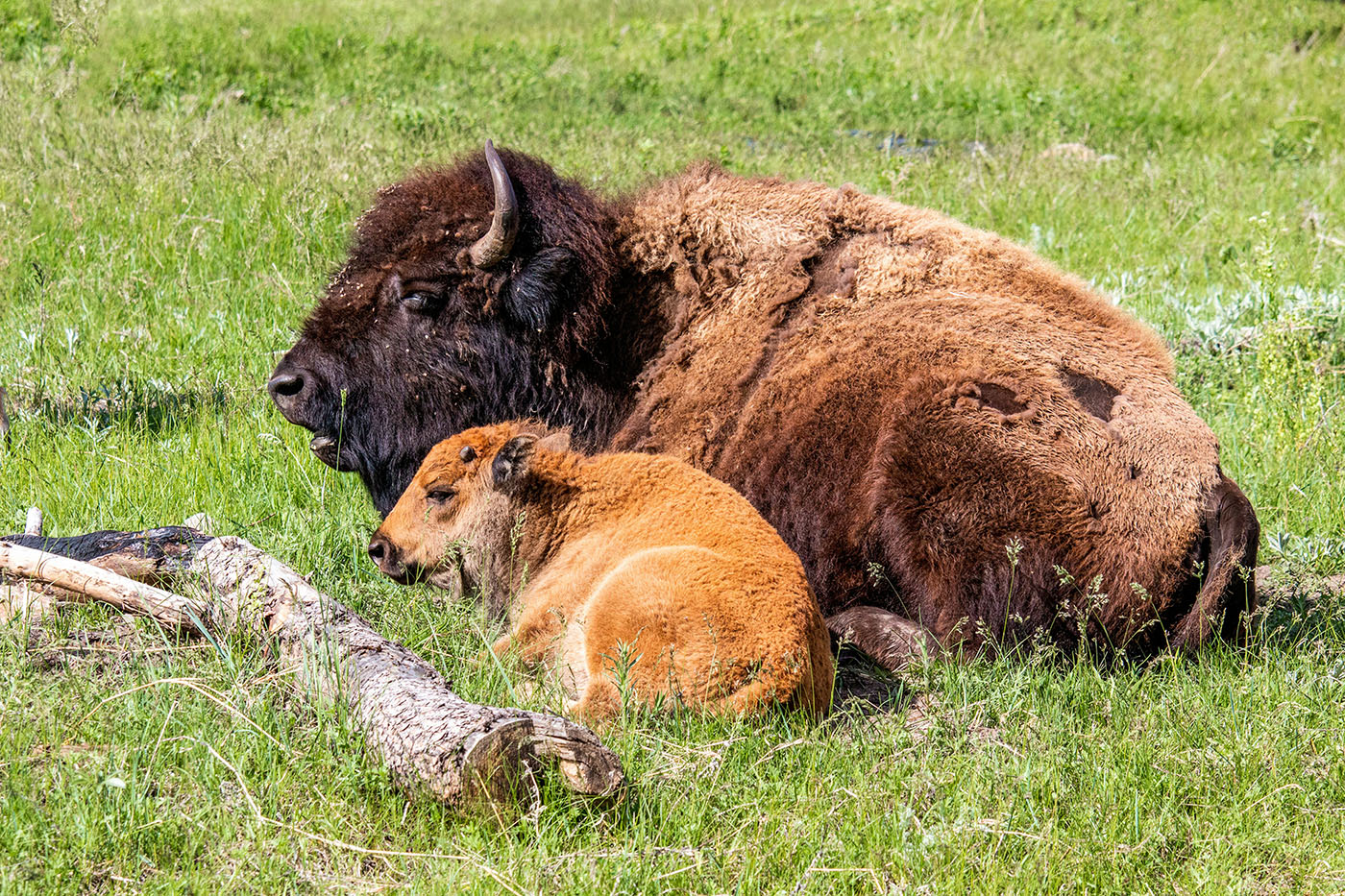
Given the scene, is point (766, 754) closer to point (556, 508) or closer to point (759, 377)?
point (556, 508)

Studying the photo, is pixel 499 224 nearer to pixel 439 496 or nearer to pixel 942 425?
pixel 439 496

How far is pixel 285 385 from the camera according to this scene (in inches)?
192

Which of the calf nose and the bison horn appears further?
the bison horn

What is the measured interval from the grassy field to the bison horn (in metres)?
1.18

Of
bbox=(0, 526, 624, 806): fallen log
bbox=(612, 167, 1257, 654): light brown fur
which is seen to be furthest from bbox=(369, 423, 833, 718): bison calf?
bbox=(612, 167, 1257, 654): light brown fur

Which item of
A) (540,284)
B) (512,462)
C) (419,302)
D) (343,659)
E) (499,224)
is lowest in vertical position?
(343,659)

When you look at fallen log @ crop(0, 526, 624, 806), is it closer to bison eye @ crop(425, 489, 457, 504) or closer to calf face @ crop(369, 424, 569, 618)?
calf face @ crop(369, 424, 569, 618)

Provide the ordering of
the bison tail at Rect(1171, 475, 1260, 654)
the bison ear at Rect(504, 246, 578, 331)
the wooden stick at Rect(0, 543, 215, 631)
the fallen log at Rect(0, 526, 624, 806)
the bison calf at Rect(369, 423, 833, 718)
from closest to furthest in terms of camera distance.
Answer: the fallen log at Rect(0, 526, 624, 806) → the bison calf at Rect(369, 423, 833, 718) → the wooden stick at Rect(0, 543, 215, 631) → the bison tail at Rect(1171, 475, 1260, 654) → the bison ear at Rect(504, 246, 578, 331)

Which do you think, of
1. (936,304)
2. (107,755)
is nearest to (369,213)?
(936,304)

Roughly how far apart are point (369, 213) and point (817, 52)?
12531 mm

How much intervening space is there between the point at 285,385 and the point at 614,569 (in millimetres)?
1766

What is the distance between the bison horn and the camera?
4766mm

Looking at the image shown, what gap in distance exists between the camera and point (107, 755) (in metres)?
3.04

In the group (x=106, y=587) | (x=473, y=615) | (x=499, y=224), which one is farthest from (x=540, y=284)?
(x=106, y=587)
